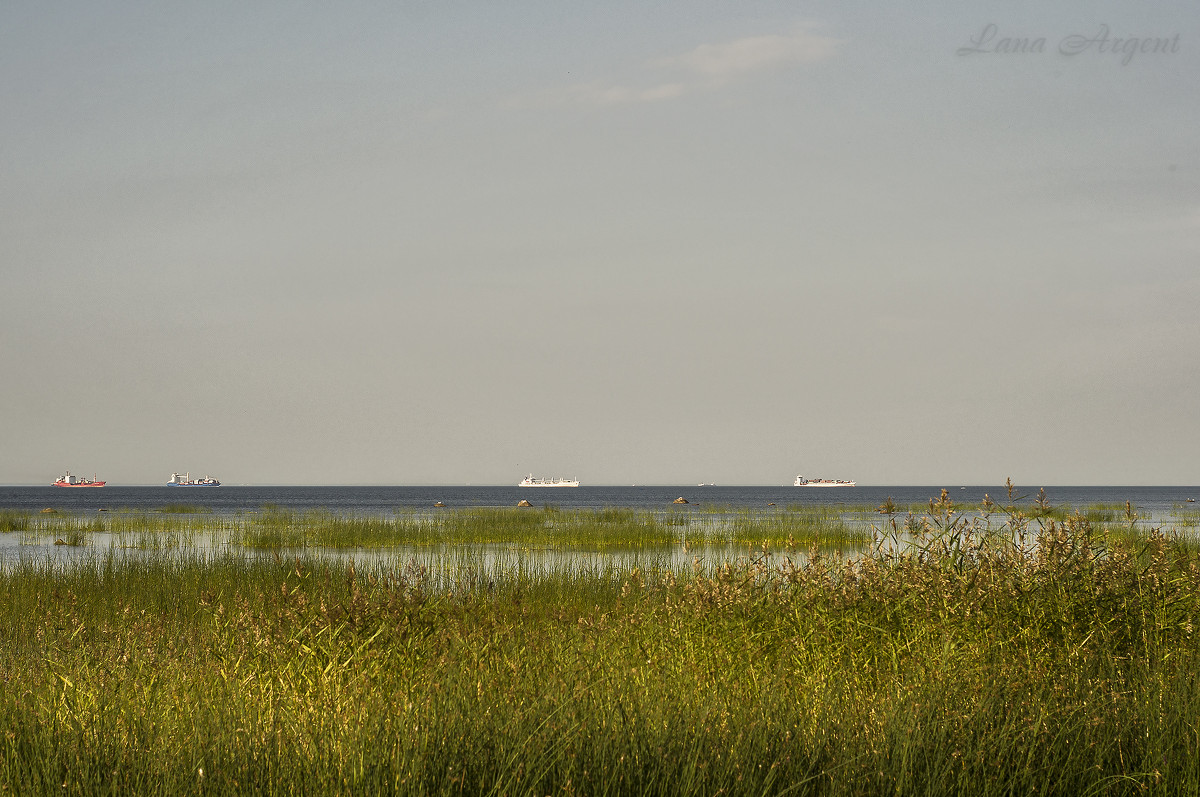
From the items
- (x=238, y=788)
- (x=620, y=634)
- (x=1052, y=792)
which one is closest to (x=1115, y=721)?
(x=1052, y=792)

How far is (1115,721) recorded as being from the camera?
213 inches

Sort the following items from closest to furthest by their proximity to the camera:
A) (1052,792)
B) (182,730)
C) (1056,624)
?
(1052,792)
(182,730)
(1056,624)

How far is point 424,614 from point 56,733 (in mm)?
3179

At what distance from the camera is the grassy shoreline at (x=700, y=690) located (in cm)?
443

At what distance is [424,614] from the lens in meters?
7.80

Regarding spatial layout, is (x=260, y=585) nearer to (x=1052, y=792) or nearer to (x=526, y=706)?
(x=526, y=706)

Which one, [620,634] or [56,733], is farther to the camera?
[620,634]

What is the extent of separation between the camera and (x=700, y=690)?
652 centimetres

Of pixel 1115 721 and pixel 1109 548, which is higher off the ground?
pixel 1109 548

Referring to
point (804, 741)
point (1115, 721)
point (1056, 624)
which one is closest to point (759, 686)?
point (804, 741)

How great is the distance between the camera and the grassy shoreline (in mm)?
4434

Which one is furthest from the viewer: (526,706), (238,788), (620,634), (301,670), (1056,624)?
(620,634)

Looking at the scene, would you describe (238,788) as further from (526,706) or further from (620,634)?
(620,634)

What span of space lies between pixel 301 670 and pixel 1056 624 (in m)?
5.82
